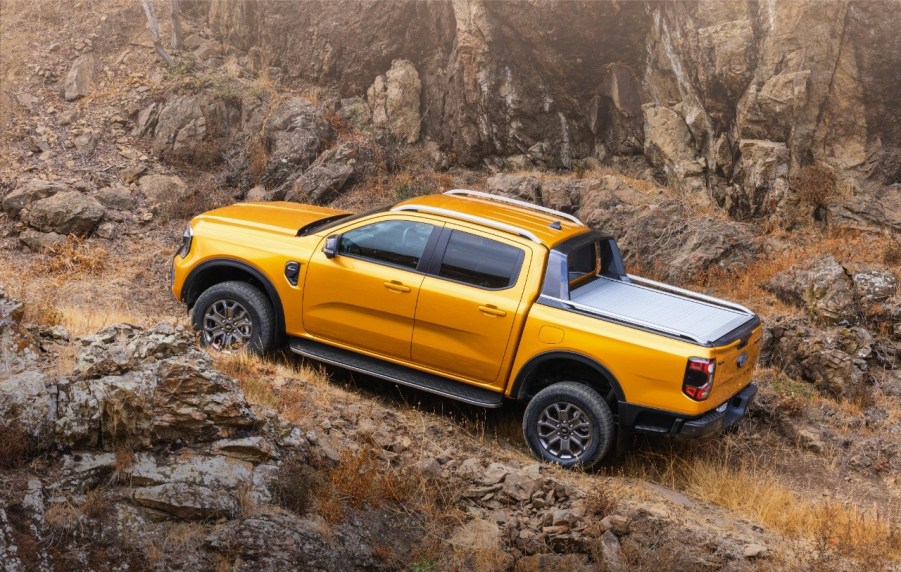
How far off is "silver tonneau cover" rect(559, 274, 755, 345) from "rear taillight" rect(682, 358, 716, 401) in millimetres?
151

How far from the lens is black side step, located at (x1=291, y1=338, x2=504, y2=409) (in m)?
7.03

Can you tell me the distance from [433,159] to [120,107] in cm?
522

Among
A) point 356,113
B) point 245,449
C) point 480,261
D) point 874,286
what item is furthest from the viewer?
point 356,113

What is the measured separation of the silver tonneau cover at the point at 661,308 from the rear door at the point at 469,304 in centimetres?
52

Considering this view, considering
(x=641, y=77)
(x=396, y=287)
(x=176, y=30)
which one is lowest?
(x=396, y=287)

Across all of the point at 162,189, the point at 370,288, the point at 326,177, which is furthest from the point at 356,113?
the point at 370,288

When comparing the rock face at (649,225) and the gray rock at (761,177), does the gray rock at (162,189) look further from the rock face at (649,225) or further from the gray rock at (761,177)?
the gray rock at (761,177)

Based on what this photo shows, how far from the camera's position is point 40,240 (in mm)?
11320

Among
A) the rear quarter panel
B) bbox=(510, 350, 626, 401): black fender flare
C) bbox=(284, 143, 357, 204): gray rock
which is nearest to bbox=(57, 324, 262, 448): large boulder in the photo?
bbox=(510, 350, 626, 401): black fender flare

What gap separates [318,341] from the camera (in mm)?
7559

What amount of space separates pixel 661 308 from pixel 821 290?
11.8 ft

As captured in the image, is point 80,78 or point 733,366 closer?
point 733,366

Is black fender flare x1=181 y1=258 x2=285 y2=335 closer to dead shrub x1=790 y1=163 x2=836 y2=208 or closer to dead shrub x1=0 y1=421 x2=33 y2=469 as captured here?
dead shrub x1=0 y1=421 x2=33 y2=469

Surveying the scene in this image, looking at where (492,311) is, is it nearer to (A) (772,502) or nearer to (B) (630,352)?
(B) (630,352)
